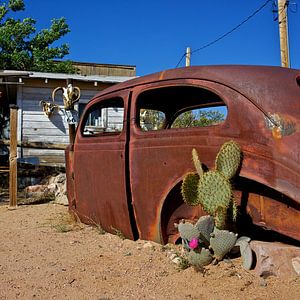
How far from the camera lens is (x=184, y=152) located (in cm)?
420

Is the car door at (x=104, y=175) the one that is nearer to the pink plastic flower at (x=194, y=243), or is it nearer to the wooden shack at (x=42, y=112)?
the pink plastic flower at (x=194, y=243)

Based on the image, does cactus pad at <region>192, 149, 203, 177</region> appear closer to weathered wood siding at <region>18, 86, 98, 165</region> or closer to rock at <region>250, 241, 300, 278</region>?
rock at <region>250, 241, 300, 278</region>

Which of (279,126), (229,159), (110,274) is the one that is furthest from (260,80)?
(110,274)

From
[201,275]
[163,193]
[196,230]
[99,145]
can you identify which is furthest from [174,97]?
[201,275]

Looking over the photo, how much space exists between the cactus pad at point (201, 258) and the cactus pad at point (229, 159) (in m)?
0.72

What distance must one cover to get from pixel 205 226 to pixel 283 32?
8751mm

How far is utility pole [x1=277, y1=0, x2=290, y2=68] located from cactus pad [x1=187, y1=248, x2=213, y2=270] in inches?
323

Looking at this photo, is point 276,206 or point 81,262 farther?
point 81,262

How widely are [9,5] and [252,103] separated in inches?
843

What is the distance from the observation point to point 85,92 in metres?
13.5

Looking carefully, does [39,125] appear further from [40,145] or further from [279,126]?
[279,126]

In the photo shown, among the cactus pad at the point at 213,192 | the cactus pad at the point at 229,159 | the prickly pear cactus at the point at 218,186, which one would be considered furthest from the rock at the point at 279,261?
the cactus pad at the point at 229,159

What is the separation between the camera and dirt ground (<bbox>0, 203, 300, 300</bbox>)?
346cm

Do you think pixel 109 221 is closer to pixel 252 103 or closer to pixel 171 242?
pixel 171 242
